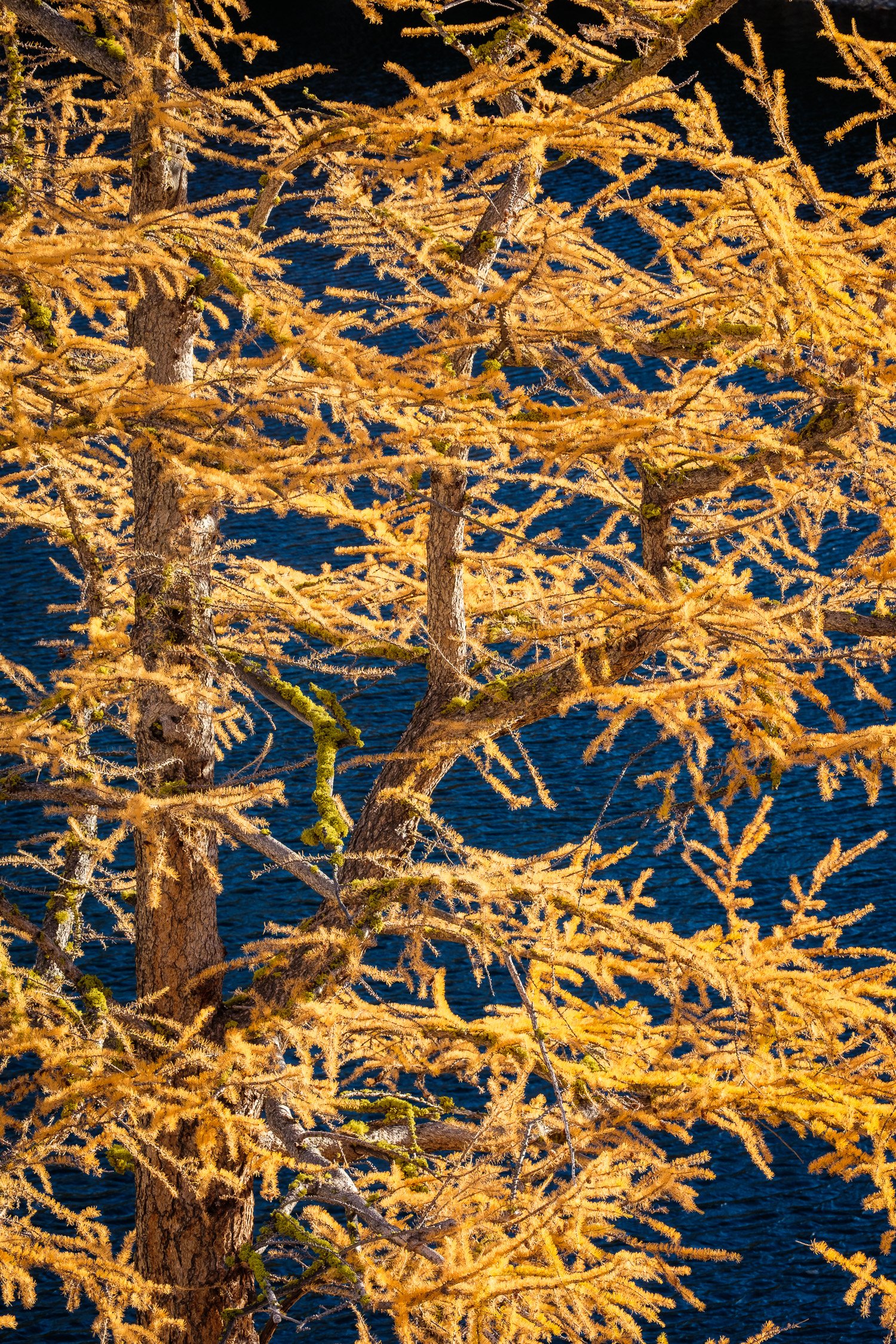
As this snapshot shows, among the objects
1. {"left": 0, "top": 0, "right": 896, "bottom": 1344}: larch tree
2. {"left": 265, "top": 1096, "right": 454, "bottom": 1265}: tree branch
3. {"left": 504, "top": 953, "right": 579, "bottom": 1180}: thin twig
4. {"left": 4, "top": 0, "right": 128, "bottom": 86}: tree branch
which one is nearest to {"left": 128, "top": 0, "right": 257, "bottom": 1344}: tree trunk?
{"left": 0, "top": 0, "right": 896, "bottom": 1344}: larch tree

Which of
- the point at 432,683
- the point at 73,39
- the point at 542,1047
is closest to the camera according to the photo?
the point at 542,1047

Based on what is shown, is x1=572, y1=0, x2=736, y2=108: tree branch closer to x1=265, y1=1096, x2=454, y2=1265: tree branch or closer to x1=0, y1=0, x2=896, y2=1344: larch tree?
x1=0, y1=0, x2=896, y2=1344: larch tree

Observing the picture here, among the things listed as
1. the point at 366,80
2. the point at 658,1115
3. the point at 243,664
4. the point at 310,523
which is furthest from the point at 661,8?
the point at 366,80

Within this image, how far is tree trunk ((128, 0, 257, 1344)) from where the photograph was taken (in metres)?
4.89

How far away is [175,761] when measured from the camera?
490cm

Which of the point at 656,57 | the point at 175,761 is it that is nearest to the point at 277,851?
the point at 175,761

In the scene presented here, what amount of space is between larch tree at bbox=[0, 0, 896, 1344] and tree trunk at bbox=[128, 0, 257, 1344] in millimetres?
19

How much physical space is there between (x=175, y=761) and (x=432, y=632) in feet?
3.69

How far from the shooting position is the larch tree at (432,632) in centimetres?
360

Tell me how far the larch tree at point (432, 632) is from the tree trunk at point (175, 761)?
0.02 m

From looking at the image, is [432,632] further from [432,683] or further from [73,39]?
[73,39]

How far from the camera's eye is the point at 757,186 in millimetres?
3150

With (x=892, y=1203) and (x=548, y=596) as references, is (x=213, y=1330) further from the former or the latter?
(x=548, y=596)

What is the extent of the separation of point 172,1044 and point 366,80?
27.2 metres
